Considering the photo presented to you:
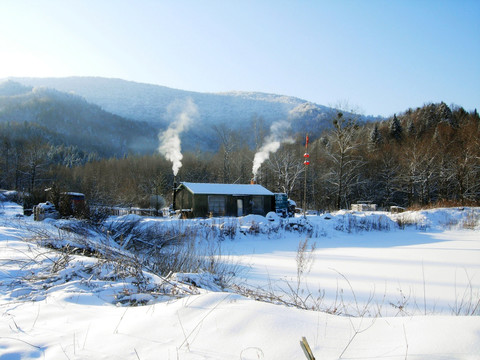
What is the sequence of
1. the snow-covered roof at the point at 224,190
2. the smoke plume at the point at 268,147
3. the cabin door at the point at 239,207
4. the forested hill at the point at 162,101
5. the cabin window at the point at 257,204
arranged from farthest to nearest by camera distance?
the forested hill at the point at 162,101 → the smoke plume at the point at 268,147 → the cabin window at the point at 257,204 → the cabin door at the point at 239,207 → the snow-covered roof at the point at 224,190

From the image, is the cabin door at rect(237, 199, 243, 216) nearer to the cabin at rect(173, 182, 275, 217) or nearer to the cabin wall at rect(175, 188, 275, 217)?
the cabin at rect(173, 182, 275, 217)

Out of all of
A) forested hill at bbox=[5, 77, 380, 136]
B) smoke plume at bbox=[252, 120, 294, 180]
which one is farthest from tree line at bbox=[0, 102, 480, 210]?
forested hill at bbox=[5, 77, 380, 136]

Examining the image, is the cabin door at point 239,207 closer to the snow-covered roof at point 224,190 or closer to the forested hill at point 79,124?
the snow-covered roof at point 224,190

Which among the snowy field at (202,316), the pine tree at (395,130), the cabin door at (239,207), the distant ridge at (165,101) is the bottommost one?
the cabin door at (239,207)

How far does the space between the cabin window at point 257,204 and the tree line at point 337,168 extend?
22.2 ft

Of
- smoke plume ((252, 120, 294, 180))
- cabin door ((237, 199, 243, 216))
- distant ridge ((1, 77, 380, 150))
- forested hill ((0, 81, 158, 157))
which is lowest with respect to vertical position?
cabin door ((237, 199, 243, 216))

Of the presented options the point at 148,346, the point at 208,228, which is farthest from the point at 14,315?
the point at 208,228

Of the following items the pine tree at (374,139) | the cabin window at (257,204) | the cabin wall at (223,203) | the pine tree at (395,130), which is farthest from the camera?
the pine tree at (395,130)

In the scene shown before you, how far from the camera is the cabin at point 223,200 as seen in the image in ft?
72.6

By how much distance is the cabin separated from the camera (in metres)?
22.1

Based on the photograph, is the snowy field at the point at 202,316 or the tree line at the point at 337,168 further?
the tree line at the point at 337,168

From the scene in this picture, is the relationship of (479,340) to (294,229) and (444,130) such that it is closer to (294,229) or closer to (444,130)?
→ (294,229)

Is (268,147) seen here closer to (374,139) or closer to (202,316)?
(374,139)

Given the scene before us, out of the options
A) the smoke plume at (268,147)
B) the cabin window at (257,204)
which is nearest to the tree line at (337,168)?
the smoke plume at (268,147)
